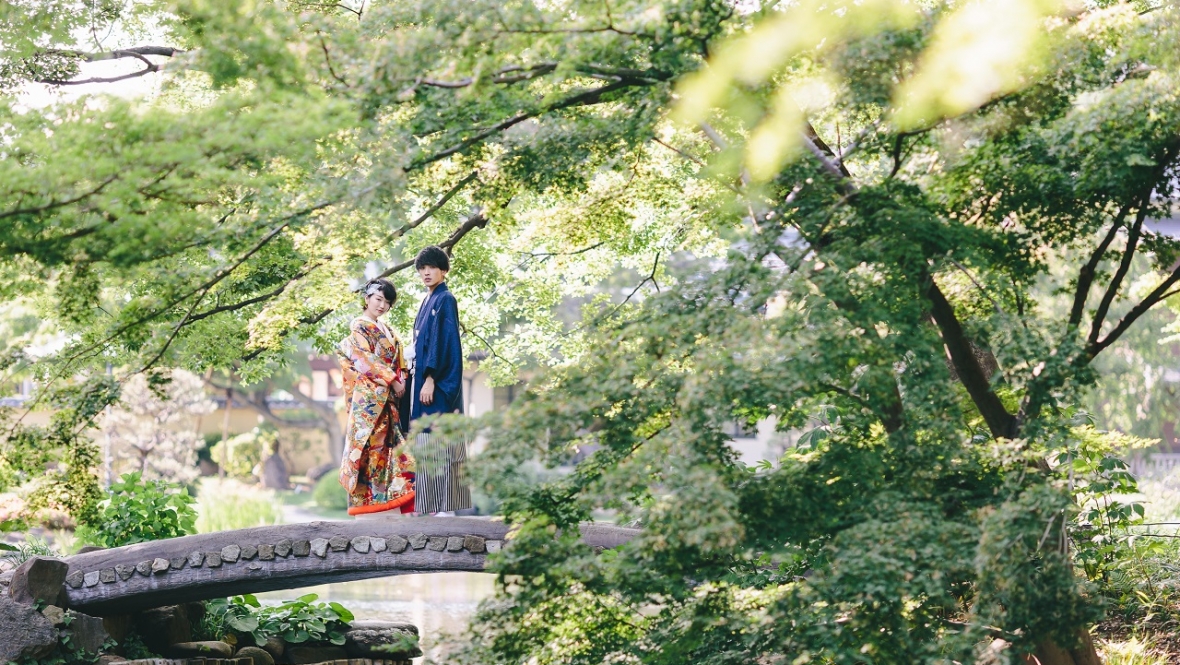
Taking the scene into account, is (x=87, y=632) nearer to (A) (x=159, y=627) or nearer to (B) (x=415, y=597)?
(A) (x=159, y=627)

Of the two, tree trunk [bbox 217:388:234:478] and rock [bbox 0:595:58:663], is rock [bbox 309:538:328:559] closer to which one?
rock [bbox 0:595:58:663]

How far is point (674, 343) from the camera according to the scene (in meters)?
5.07

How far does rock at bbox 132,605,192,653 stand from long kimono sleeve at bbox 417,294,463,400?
292cm

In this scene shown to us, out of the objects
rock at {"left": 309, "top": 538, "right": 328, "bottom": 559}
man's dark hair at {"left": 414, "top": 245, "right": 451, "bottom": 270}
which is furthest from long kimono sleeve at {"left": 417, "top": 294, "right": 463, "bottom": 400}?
rock at {"left": 309, "top": 538, "right": 328, "bottom": 559}

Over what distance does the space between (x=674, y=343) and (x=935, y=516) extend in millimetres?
1283

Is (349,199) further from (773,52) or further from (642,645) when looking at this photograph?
(642,645)

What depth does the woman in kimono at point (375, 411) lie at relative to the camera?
7258 millimetres

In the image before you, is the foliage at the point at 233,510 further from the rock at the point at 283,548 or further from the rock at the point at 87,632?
the rock at the point at 283,548

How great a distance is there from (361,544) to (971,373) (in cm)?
360

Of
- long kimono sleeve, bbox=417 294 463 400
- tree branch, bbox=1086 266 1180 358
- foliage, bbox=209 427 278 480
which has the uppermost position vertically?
foliage, bbox=209 427 278 480

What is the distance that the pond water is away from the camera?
1309 centimetres

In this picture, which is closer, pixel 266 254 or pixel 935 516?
pixel 935 516

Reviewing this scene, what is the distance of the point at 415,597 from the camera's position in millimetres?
15023

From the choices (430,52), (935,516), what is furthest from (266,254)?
(935,516)
